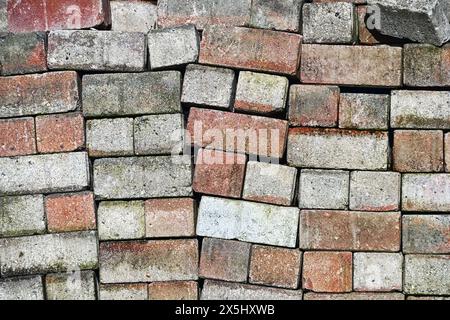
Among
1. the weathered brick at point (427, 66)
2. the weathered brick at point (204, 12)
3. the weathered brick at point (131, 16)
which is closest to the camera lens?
the weathered brick at point (427, 66)

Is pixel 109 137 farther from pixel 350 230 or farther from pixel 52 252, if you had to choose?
pixel 350 230

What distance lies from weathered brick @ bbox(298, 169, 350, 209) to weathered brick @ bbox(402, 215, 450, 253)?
0.49m

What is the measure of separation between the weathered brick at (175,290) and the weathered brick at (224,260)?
0.13 metres

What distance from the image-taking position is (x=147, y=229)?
488 cm

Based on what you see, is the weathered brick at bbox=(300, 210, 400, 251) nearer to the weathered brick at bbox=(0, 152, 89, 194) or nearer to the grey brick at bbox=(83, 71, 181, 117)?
the grey brick at bbox=(83, 71, 181, 117)

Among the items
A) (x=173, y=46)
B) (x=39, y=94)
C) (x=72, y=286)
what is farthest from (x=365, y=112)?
(x=72, y=286)

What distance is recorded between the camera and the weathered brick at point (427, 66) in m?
4.74

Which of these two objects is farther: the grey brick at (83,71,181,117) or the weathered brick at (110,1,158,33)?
the weathered brick at (110,1,158,33)

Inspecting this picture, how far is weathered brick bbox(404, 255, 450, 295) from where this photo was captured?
4.76 meters

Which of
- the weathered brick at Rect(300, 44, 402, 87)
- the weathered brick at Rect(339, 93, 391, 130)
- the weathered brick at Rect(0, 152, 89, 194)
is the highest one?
the weathered brick at Rect(300, 44, 402, 87)

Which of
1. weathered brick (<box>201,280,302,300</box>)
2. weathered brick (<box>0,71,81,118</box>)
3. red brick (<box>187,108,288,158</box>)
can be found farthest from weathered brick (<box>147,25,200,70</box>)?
weathered brick (<box>201,280,302,300</box>)

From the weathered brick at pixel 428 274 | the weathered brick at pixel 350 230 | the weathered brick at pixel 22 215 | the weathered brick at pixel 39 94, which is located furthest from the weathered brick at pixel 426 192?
the weathered brick at pixel 22 215


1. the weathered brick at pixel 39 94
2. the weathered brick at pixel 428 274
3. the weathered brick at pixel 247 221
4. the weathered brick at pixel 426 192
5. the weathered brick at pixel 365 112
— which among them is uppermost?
the weathered brick at pixel 39 94

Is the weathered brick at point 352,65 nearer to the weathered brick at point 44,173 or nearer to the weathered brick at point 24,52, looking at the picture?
the weathered brick at point 44,173
